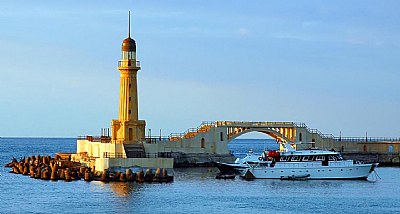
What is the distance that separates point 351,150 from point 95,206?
52.8 metres

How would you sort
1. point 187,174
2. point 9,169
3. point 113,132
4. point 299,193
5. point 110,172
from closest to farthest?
point 299,193 → point 110,172 → point 187,174 → point 113,132 → point 9,169

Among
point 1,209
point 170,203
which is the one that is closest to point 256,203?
point 170,203

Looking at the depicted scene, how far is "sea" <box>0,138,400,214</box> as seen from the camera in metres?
63.7

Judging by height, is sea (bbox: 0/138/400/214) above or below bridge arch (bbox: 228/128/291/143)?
below

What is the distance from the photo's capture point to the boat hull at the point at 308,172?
86.5 m

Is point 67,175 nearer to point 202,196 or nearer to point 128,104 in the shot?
point 128,104

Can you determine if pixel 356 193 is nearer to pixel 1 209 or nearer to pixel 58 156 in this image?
pixel 1 209

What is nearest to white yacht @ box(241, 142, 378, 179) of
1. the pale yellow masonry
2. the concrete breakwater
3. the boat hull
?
the boat hull

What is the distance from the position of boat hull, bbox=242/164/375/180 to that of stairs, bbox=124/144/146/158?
35.4 feet

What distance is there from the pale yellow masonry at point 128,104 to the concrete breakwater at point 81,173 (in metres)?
5.45

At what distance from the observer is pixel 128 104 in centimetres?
9481

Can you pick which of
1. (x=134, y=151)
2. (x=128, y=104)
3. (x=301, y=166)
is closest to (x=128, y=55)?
(x=128, y=104)

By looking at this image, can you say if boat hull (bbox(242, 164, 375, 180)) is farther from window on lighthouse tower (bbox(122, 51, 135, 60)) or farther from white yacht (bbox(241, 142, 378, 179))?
window on lighthouse tower (bbox(122, 51, 135, 60))

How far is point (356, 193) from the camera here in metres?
74.9
